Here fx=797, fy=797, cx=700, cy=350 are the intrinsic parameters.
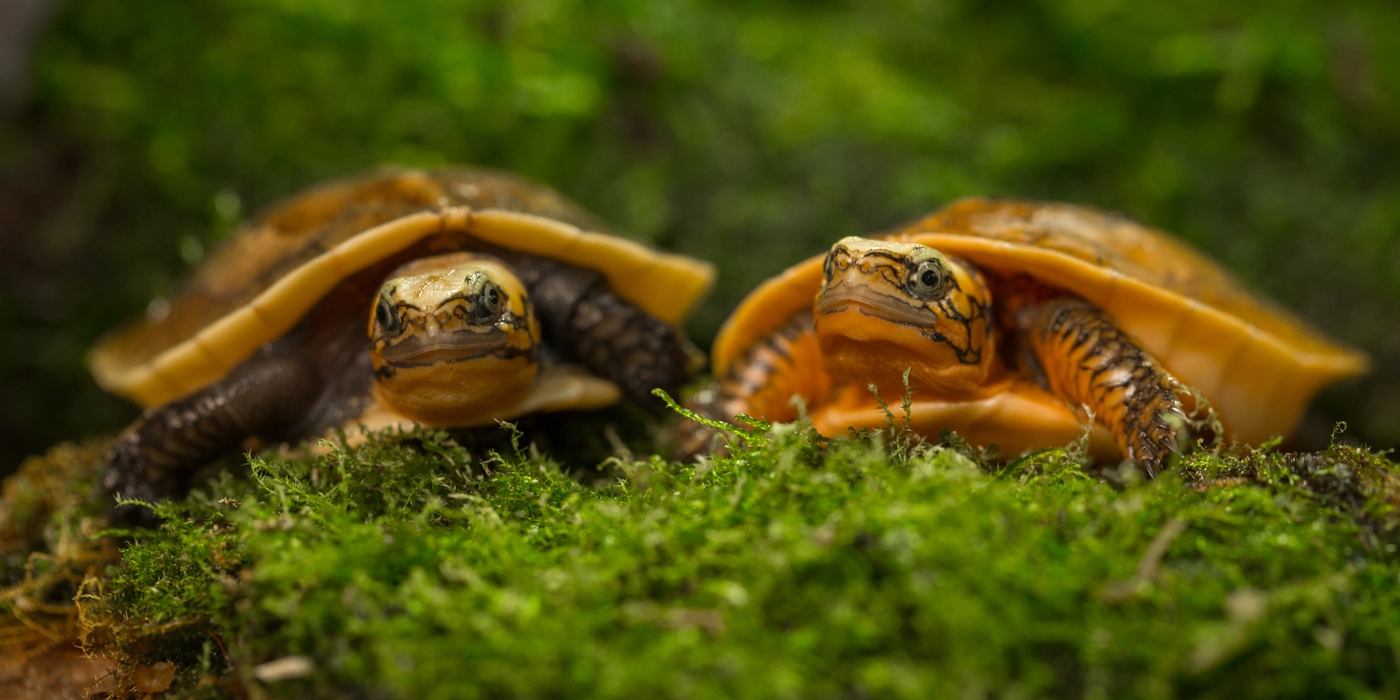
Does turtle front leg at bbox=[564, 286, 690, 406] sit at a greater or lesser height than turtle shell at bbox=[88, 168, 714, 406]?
lesser

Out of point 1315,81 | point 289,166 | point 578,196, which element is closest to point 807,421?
point 578,196

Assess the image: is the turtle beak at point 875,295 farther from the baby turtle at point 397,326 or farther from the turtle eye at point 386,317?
the turtle eye at point 386,317

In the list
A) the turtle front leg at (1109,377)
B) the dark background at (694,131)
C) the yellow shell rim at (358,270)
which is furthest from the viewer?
the dark background at (694,131)

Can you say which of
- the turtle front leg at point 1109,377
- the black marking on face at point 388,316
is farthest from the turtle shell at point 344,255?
the turtle front leg at point 1109,377

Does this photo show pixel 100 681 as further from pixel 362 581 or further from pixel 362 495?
pixel 362 581

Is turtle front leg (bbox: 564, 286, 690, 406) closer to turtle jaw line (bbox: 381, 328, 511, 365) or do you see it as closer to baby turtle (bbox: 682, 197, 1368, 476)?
baby turtle (bbox: 682, 197, 1368, 476)

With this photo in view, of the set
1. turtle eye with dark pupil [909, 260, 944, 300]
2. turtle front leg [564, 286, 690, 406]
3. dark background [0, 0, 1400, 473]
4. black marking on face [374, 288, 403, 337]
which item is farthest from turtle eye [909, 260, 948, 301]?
dark background [0, 0, 1400, 473]

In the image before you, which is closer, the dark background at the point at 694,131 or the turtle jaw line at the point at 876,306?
the turtle jaw line at the point at 876,306
